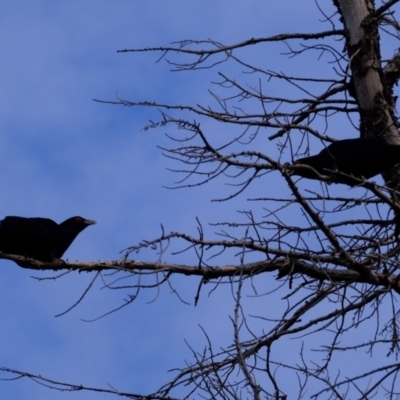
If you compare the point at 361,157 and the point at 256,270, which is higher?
the point at 361,157

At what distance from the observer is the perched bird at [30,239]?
21.6ft

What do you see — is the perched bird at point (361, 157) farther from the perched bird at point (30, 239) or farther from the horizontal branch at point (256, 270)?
the perched bird at point (30, 239)

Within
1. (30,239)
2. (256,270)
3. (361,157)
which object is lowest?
(256,270)

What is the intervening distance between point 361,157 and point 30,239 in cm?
254

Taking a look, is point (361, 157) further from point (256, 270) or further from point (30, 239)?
point (30, 239)

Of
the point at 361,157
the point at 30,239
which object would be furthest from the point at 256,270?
the point at 30,239

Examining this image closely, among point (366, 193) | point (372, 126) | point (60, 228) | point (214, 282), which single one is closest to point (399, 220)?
point (366, 193)

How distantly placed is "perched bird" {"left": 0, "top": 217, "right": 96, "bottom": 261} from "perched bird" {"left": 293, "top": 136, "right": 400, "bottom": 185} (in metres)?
1.92

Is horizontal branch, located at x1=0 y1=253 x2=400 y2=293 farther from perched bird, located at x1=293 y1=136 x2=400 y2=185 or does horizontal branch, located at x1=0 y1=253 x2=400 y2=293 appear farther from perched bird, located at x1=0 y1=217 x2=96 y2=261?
perched bird, located at x1=0 y1=217 x2=96 y2=261

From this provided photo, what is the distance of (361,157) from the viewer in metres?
6.62

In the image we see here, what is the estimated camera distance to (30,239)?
6.62 m

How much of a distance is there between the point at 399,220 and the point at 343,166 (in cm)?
99

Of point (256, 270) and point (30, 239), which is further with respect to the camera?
point (30, 239)

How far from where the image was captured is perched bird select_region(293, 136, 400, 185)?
6.52m
